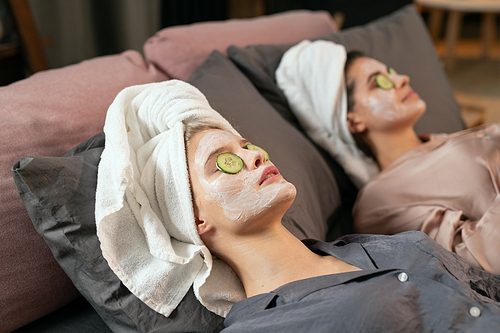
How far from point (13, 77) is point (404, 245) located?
78.1 inches

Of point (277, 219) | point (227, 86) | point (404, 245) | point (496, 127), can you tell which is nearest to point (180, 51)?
point (227, 86)

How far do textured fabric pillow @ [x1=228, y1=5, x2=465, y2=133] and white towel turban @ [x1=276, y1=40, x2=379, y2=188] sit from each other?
46mm

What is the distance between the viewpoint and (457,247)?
1148 mm

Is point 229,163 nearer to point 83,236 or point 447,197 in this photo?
point 83,236

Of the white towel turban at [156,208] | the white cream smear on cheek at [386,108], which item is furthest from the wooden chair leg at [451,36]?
the white towel turban at [156,208]

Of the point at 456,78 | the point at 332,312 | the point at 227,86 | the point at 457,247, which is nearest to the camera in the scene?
the point at 332,312

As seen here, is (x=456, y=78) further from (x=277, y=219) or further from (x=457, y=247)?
(x=277, y=219)

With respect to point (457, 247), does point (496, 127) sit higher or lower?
higher

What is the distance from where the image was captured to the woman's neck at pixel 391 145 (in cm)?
149

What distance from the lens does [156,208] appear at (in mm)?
919

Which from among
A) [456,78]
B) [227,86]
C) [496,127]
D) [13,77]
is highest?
[227,86]

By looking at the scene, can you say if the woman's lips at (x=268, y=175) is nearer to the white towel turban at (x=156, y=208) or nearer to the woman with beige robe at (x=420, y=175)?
the white towel turban at (x=156, y=208)

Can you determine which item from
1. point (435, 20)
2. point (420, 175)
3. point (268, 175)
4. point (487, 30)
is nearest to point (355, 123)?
point (420, 175)

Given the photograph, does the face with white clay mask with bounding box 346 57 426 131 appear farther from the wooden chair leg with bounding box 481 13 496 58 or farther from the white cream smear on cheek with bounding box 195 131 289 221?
the wooden chair leg with bounding box 481 13 496 58
